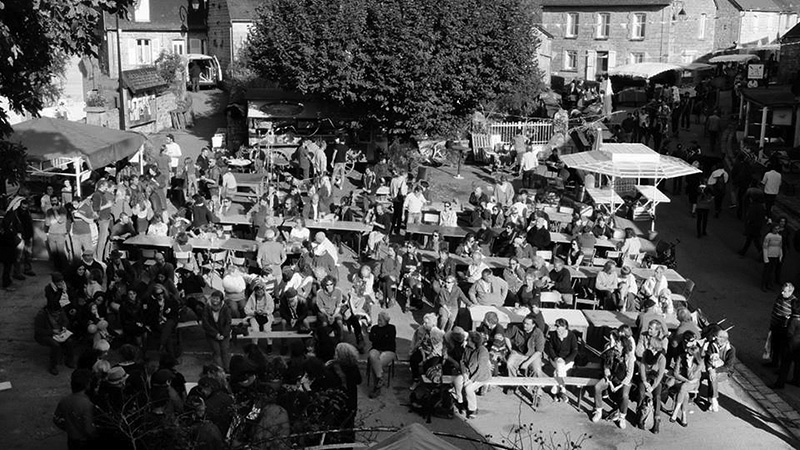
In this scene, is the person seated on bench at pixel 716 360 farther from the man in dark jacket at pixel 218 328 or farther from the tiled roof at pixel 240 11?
the tiled roof at pixel 240 11

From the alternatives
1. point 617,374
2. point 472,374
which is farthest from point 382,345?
point 617,374

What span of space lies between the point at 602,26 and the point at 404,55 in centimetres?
2864

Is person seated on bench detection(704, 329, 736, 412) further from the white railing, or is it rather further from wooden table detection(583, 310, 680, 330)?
the white railing

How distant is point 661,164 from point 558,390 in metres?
10.7

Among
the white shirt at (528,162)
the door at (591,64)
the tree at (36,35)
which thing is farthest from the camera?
the door at (591,64)

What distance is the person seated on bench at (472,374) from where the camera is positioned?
41.6ft

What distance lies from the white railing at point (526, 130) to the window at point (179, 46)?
2115 cm

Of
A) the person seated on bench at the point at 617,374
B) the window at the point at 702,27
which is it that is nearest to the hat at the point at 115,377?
the person seated on bench at the point at 617,374

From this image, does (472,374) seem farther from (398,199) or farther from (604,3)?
(604,3)

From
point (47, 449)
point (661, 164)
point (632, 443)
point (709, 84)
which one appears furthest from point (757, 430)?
point (709, 84)

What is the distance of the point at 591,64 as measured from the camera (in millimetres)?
52750

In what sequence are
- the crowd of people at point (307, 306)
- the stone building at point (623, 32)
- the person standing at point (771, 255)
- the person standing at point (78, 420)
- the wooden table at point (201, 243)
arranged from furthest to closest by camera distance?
1. the stone building at point (623, 32)
2. the person standing at point (771, 255)
3. the wooden table at point (201, 243)
4. the crowd of people at point (307, 306)
5. the person standing at point (78, 420)

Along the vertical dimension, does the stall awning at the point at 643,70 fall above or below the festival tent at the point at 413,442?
above

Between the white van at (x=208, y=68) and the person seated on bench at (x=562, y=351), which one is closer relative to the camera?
the person seated on bench at (x=562, y=351)
